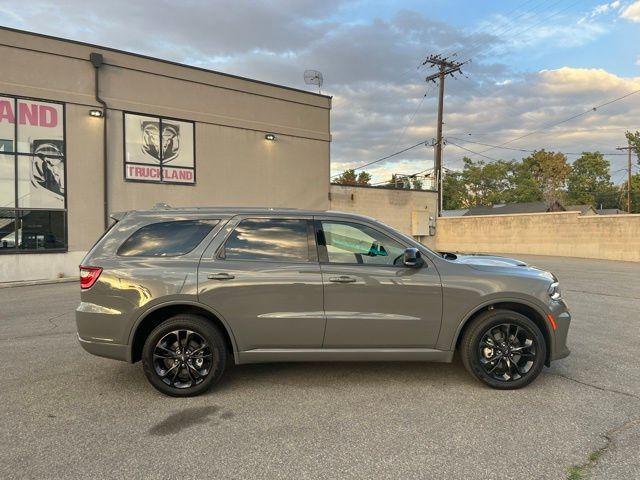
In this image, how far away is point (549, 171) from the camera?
63656 mm

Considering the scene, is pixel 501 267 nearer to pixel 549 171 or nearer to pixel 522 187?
pixel 549 171

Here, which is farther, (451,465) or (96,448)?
(96,448)

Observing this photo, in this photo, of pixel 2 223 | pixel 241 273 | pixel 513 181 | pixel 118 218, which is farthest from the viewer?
pixel 513 181

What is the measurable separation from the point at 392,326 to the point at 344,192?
1716cm

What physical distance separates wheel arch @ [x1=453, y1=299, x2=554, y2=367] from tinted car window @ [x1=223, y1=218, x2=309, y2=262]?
1620 mm

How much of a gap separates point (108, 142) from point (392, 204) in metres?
13.2

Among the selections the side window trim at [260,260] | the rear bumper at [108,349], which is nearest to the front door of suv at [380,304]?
the side window trim at [260,260]

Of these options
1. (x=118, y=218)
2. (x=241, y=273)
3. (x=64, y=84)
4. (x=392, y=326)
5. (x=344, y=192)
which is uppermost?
(x=64, y=84)

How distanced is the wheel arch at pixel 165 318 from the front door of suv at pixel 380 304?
93 cm

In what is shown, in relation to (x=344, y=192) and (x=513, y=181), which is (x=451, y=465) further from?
(x=513, y=181)

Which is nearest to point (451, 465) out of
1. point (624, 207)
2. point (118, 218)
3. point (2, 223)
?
point (118, 218)

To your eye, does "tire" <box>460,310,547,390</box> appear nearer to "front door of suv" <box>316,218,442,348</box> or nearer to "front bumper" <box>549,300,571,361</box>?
"front bumper" <box>549,300,571,361</box>

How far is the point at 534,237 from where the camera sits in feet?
87.6

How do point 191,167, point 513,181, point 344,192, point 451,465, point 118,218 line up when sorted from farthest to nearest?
point 513,181 → point 344,192 → point 191,167 → point 118,218 → point 451,465
